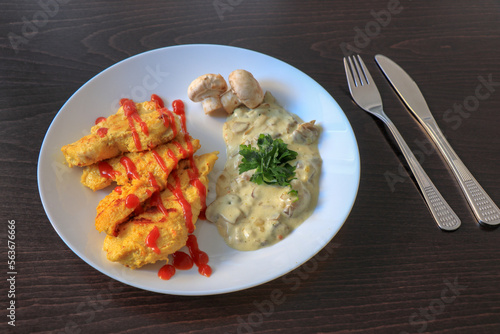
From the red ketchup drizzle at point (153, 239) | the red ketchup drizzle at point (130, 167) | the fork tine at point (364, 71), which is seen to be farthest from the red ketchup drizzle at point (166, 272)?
the fork tine at point (364, 71)

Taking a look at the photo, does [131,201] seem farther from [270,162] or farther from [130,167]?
[270,162]

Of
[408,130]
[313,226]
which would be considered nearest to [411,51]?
[408,130]

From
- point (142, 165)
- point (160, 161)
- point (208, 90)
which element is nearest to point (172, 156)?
point (160, 161)

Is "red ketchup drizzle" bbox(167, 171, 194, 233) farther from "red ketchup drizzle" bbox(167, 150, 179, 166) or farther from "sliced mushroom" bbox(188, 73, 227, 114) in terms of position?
"sliced mushroom" bbox(188, 73, 227, 114)

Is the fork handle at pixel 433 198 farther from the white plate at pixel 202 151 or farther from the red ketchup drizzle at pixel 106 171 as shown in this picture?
the red ketchup drizzle at pixel 106 171

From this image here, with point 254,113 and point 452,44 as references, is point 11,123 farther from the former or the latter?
point 452,44

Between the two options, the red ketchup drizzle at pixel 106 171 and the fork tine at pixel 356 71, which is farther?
the fork tine at pixel 356 71

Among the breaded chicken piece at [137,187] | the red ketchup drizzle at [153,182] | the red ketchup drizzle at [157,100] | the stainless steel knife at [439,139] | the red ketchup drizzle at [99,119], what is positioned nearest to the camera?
the breaded chicken piece at [137,187]
